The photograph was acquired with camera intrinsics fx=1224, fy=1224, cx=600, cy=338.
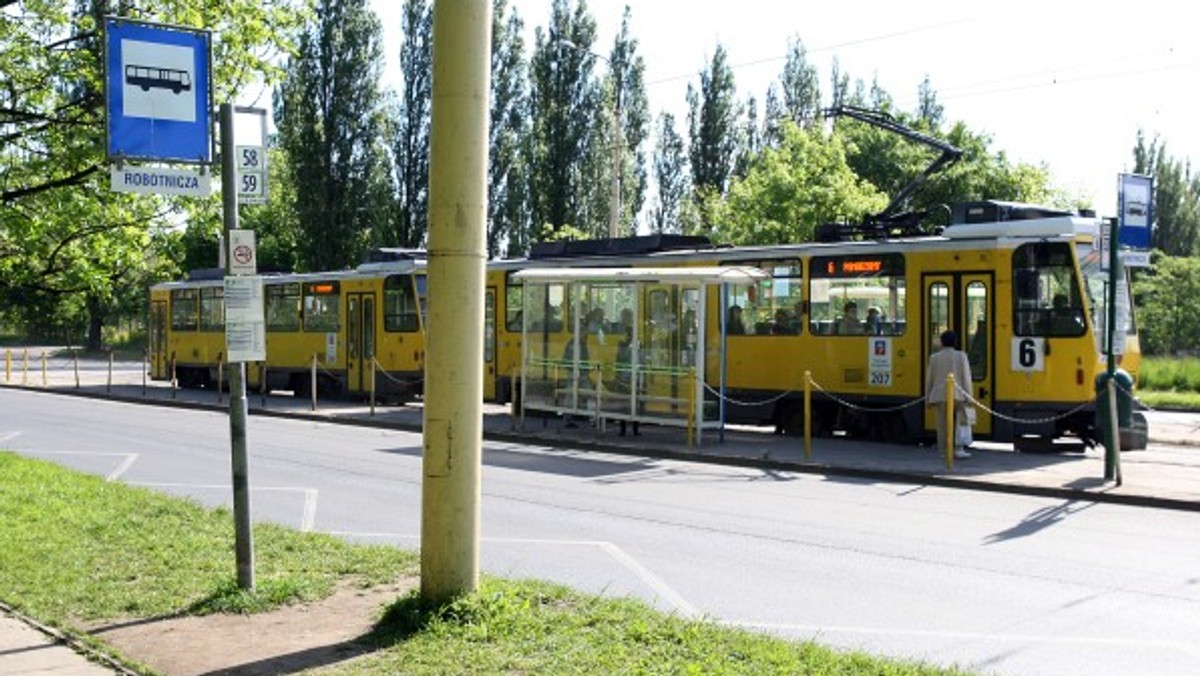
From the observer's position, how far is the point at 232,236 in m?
8.12

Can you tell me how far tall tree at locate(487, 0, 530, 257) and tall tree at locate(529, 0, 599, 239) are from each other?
1.27 metres

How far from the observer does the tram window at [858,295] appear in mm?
19578

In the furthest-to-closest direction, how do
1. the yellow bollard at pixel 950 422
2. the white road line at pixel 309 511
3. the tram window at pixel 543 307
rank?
the tram window at pixel 543 307, the yellow bollard at pixel 950 422, the white road line at pixel 309 511

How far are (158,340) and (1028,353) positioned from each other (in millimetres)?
30430

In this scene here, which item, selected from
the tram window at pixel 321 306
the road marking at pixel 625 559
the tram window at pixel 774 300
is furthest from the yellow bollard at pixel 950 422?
the tram window at pixel 321 306

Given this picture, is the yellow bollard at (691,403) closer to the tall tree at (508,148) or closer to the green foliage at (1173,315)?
the tall tree at (508,148)

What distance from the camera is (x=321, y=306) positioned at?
1280 inches

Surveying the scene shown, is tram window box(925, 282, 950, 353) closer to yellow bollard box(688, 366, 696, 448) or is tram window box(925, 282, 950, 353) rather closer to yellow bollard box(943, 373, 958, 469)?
yellow bollard box(943, 373, 958, 469)

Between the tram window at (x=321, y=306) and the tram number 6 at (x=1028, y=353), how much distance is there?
18.9 metres

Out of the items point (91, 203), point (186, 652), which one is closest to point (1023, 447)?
point (91, 203)

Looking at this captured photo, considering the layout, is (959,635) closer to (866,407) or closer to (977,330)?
(977,330)

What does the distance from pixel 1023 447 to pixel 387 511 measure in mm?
10534

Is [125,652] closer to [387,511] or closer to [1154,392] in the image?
[387,511]

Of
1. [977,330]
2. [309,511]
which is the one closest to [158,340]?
[977,330]
